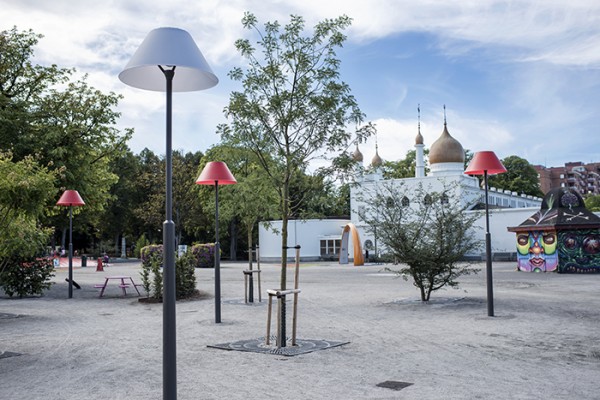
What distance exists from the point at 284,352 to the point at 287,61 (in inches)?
189

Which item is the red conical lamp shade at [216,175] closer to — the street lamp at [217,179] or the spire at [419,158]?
the street lamp at [217,179]

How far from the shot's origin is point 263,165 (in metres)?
10.7

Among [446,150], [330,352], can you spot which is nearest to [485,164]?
[330,352]

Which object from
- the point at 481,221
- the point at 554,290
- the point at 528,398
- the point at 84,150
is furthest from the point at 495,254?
the point at 528,398

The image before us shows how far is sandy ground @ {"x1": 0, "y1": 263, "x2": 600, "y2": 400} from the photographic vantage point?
6.99 metres

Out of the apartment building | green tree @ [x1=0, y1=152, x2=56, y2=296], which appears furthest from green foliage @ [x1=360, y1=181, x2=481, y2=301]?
the apartment building

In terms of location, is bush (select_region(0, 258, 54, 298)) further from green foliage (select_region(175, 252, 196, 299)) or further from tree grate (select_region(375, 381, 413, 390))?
tree grate (select_region(375, 381, 413, 390))

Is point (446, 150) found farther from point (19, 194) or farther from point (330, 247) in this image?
point (19, 194)

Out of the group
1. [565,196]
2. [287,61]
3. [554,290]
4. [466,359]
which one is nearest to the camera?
[466,359]

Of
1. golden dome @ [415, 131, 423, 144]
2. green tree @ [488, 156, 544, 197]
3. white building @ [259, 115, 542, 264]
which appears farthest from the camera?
green tree @ [488, 156, 544, 197]

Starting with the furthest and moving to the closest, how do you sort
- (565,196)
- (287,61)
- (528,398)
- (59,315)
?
1. (565,196)
2. (59,315)
3. (287,61)
4. (528,398)

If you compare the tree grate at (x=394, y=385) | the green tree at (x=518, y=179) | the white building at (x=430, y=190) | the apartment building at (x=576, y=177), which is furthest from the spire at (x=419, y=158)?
the apartment building at (x=576, y=177)

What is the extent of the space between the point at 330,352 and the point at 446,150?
5091 cm

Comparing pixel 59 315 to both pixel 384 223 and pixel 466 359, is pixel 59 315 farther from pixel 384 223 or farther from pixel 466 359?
pixel 466 359
